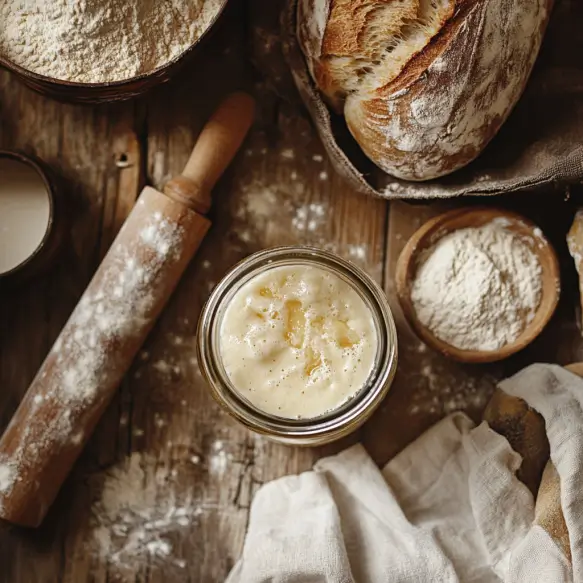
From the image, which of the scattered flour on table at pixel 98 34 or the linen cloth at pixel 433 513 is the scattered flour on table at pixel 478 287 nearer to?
the linen cloth at pixel 433 513

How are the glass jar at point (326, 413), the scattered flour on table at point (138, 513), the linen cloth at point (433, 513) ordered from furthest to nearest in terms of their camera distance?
the scattered flour on table at point (138, 513) → the linen cloth at point (433, 513) → the glass jar at point (326, 413)

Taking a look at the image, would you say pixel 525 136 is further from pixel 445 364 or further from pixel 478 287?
pixel 445 364

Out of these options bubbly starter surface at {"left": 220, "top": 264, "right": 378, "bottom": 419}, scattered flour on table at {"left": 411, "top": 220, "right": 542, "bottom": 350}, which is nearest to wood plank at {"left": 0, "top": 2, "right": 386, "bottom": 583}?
scattered flour on table at {"left": 411, "top": 220, "right": 542, "bottom": 350}

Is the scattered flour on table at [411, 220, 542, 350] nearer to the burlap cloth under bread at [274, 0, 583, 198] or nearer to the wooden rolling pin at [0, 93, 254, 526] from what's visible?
the burlap cloth under bread at [274, 0, 583, 198]

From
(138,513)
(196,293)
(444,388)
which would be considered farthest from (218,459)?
(444,388)

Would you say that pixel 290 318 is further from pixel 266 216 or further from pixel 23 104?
pixel 23 104

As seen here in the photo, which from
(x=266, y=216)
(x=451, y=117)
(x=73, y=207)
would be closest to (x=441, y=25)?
(x=451, y=117)

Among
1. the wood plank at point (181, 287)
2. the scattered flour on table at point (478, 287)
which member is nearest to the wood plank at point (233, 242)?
the wood plank at point (181, 287)
